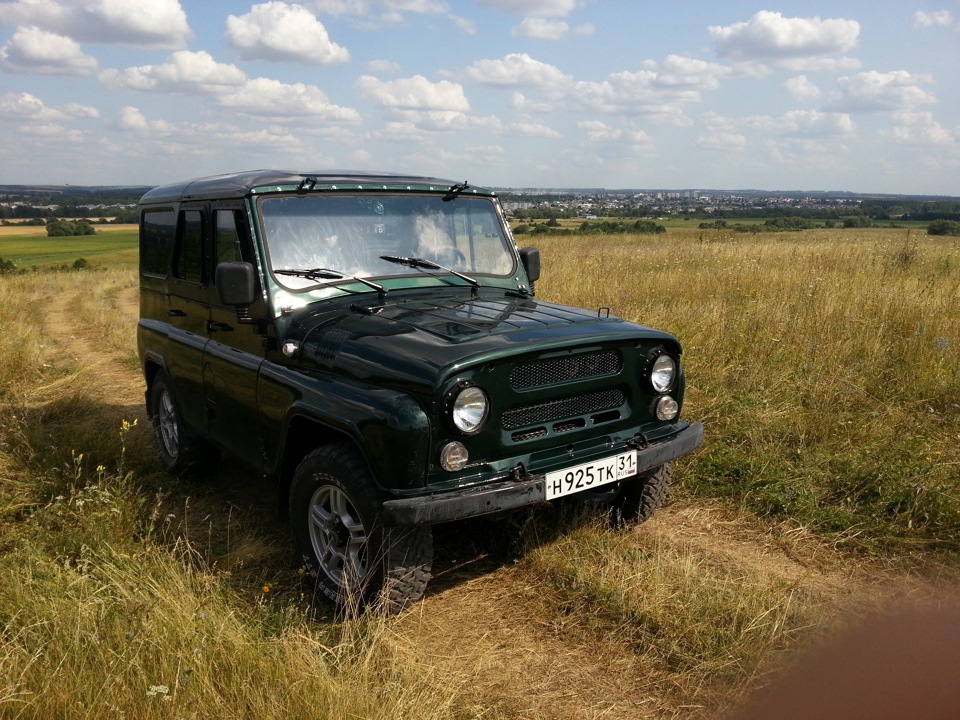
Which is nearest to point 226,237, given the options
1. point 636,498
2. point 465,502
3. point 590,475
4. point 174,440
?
point 174,440

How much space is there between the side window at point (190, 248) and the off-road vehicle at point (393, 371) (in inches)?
0.8

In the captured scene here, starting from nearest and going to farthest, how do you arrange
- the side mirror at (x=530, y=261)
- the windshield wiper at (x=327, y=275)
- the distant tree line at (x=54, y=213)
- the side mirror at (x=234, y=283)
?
1. the side mirror at (x=234, y=283)
2. the windshield wiper at (x=327, y=275)
3. the side mirror at (x=530, y=261)
4. the distant tree line at (x=54, y=213)

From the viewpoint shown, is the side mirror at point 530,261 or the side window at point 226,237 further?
the side mirror at point 530,261

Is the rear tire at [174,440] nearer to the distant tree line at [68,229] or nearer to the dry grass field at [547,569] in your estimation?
the dry grass field at [547,569]

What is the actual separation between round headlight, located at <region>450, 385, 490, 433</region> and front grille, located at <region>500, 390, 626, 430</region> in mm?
Result: 128

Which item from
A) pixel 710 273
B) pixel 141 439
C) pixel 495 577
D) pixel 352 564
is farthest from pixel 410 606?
pixel 710 273

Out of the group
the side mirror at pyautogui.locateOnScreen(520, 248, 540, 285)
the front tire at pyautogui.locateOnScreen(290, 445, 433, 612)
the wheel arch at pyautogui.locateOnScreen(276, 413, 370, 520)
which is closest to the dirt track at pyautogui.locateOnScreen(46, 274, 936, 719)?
the front tire at pyautogui.locateOnScreen(290, 445, 433, 612)

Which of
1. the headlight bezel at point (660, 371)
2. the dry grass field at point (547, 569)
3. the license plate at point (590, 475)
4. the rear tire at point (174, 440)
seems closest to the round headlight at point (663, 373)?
the headlight bezel at point (660, 371)

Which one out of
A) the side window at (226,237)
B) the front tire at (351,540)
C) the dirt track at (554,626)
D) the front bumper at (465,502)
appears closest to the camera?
the dirt track at (554,626)

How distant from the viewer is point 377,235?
434 cm

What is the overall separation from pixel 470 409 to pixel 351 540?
32.2 inches

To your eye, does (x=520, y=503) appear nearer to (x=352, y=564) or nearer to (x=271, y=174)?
(x=352, y=564)

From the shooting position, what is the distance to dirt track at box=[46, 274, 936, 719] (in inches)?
115

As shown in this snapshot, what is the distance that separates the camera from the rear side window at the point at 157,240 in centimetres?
527
